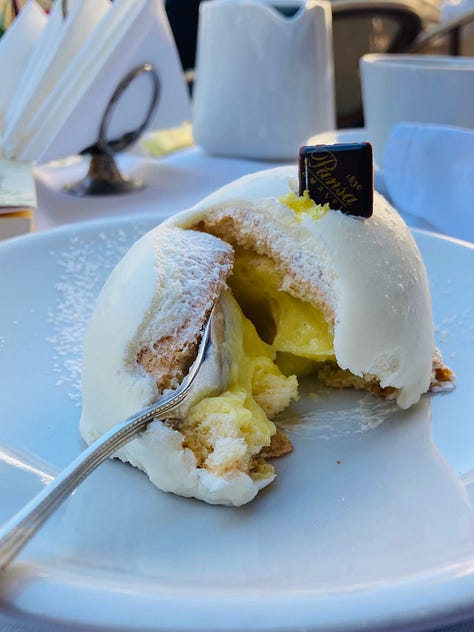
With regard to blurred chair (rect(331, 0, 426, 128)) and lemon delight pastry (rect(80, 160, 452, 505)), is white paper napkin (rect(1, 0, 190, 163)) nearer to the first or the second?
lemon delight pastry (rect(80, 160, 452, 505))

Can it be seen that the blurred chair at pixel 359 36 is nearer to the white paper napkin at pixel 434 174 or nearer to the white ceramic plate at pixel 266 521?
the white paper napkin at pixel 434 174

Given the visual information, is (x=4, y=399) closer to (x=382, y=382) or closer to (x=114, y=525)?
(x=114, y=525)

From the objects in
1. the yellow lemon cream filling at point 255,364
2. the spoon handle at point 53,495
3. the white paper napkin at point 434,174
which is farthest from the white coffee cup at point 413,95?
the spoon handle at point 53,495

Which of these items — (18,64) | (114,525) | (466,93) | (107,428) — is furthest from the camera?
(18,64)

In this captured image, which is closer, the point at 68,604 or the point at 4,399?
the point at 68,604

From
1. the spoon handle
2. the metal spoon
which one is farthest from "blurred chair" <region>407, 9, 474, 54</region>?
the spoon handle

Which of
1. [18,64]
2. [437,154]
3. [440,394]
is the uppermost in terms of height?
[18,64]

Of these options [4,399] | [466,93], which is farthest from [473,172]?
[4,399]
